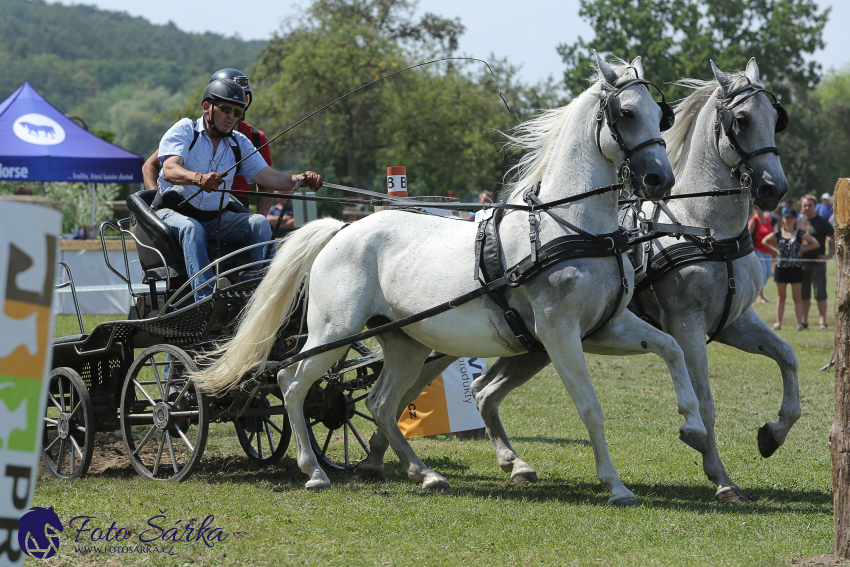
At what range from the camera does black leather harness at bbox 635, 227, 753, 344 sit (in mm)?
5129

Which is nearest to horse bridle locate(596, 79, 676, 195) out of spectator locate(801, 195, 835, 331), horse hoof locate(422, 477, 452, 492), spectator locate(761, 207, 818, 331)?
horse hoof locate(422, 477, 452, 492)

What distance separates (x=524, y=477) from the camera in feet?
18.7

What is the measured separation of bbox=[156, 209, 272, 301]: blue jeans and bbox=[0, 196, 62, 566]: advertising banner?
3.13 m

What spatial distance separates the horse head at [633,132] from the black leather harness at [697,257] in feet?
2.47

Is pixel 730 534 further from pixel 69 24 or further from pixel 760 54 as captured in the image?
pixel 69 24

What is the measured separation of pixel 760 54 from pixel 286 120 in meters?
29.5

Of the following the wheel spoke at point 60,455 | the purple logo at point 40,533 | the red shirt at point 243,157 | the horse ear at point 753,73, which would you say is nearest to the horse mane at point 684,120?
the horse ear at point 753,73

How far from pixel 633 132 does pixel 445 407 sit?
3.20 m

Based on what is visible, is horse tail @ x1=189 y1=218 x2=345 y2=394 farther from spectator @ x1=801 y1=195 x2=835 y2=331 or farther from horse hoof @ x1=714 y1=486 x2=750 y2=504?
spectator @ x1=801 y1=195 x2=835 y2=331

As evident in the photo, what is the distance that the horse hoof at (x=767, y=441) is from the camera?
5223mm

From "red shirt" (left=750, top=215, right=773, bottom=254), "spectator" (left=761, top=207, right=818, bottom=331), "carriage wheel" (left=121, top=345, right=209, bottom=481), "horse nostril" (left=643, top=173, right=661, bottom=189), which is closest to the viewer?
"horse nostril" (left=643, top=173, right=661, bottom=189)

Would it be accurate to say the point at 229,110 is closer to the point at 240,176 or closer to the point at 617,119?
the point at 240,176

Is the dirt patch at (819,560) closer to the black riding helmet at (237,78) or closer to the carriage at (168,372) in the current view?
the carriage at (168,372)

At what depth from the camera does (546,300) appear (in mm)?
4734
